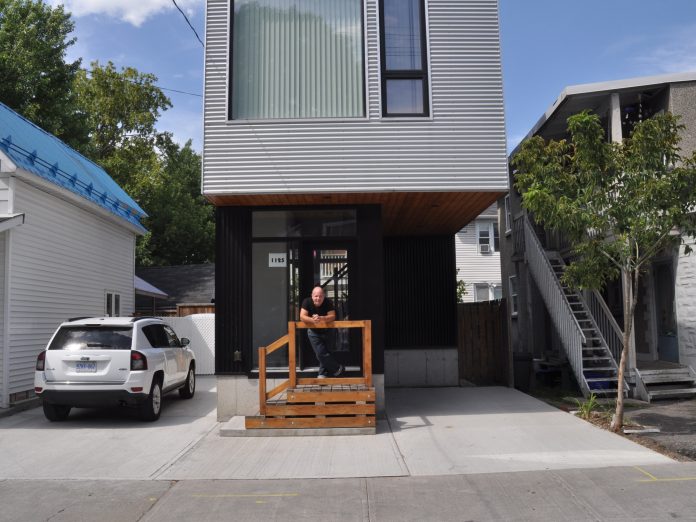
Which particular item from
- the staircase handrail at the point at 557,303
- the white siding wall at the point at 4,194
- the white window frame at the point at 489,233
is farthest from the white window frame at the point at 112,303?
the white window frame at the point at 489,233

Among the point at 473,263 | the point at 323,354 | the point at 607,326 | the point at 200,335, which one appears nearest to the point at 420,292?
the point at 607,326

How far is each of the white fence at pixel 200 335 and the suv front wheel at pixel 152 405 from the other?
26.1ft

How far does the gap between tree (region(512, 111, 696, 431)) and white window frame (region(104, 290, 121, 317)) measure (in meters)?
11.6

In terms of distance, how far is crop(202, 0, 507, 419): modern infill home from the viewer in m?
9.56

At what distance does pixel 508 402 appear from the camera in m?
11.0

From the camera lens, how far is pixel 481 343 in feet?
44.7

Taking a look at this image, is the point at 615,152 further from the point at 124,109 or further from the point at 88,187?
the point at 124,109

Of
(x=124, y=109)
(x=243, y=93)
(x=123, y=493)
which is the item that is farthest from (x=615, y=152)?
(x=124, y=109)

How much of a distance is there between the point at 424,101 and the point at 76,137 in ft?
65.7

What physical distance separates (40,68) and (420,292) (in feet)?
61.0

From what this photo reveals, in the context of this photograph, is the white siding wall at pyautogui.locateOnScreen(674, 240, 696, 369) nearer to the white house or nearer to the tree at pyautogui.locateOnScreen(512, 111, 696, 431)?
the tree at pyautogui.locateOnScreen(512, 111, 696, 431)

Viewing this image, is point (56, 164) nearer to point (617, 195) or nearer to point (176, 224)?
point (617, 195)

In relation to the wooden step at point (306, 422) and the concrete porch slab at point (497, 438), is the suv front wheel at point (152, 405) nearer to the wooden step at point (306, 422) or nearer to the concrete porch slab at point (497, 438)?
the wooden step at point (306, 422)

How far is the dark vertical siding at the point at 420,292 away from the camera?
44.3 ft
